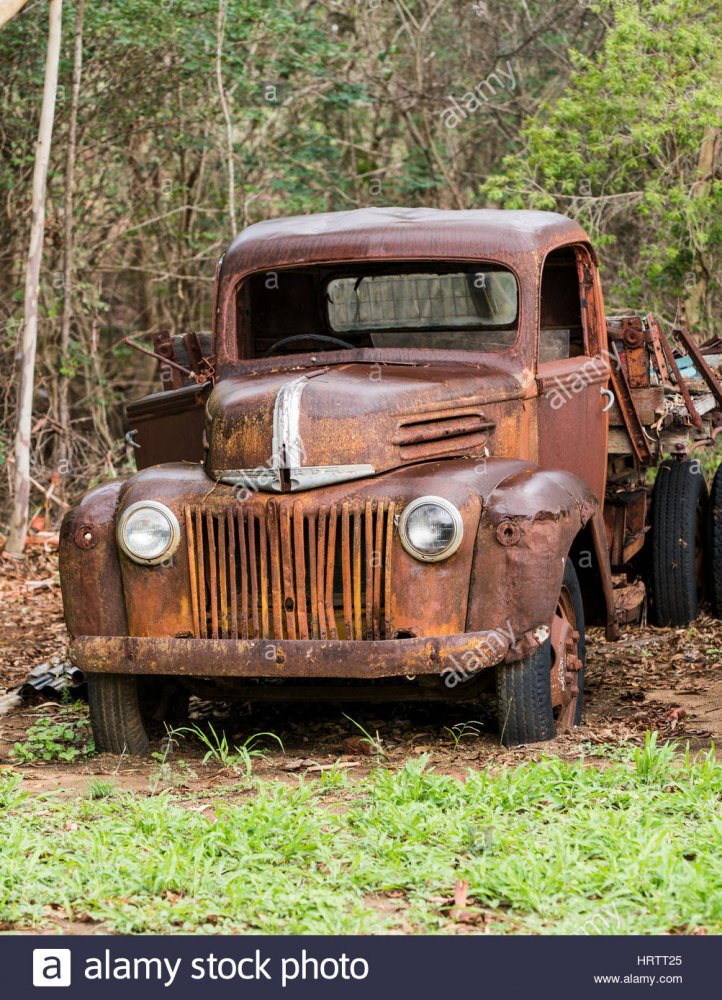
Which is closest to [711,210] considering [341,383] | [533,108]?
[533,108]

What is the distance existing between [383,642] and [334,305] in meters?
1.98

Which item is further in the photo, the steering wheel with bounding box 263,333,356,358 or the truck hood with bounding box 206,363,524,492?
the steering wheel with bounding box 263,333,356,358

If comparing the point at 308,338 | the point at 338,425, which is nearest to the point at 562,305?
the point at 308,338

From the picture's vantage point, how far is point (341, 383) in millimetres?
5219

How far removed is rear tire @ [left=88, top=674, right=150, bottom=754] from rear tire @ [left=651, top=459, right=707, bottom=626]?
350 cm

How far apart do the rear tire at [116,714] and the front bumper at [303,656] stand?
0.19m

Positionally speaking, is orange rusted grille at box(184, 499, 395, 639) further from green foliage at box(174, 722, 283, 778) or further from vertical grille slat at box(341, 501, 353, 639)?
green foliage at box(174, 722, 283, 778)

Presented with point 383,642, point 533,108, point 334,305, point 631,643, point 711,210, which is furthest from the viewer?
point 533,108

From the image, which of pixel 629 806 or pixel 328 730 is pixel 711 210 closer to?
pixel 328 730

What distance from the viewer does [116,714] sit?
522 cm

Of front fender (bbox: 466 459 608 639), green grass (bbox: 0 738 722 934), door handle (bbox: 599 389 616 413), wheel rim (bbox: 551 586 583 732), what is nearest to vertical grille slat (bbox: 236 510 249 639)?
green grass (bbox: 0 738 722 934)

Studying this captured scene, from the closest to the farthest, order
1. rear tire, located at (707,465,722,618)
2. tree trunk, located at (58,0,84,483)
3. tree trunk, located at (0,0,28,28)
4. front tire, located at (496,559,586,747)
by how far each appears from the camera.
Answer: front tire, located at (496,559,586,747) → tree trunk, located at (0,0,28,28) → rear tire, located at (707,465,722,618) → tree trunk, located at (58,0,84,483)

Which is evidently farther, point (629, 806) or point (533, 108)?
point (533, 108)

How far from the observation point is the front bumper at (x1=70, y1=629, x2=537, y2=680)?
4715mm
